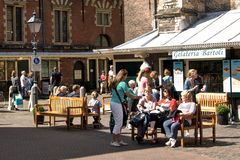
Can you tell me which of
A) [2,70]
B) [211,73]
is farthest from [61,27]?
[211,73]

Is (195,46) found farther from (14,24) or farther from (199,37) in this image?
(14,24)

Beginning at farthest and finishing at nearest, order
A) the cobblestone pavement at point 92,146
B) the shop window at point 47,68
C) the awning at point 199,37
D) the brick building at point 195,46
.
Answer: the shop window at point 47,68, the awning at point 199,37, the brick building at point 195,46, the cobblestone pavement at point 92,146

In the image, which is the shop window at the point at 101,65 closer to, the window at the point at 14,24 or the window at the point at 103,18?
the window at the point at 103,18

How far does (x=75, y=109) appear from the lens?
623 inches

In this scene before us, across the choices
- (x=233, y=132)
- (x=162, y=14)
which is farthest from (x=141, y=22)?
(x=233, y=132)

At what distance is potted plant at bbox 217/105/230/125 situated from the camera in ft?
51.9

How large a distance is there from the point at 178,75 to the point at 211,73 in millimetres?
1335

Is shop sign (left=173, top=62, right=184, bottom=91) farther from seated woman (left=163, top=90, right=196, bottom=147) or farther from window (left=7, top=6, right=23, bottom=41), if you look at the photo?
window (left=7, top=6, right=23, bottom=41)

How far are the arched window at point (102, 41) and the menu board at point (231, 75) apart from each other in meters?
25.1

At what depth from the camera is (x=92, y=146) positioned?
12.1 metres

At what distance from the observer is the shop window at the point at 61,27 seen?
38.5 meters

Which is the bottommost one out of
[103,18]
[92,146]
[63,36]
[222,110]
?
[92,146]

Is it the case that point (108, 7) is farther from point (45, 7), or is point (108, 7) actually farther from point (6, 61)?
point (6, 61)

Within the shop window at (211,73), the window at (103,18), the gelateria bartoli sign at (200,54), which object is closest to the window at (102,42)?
the window at (103,18)
